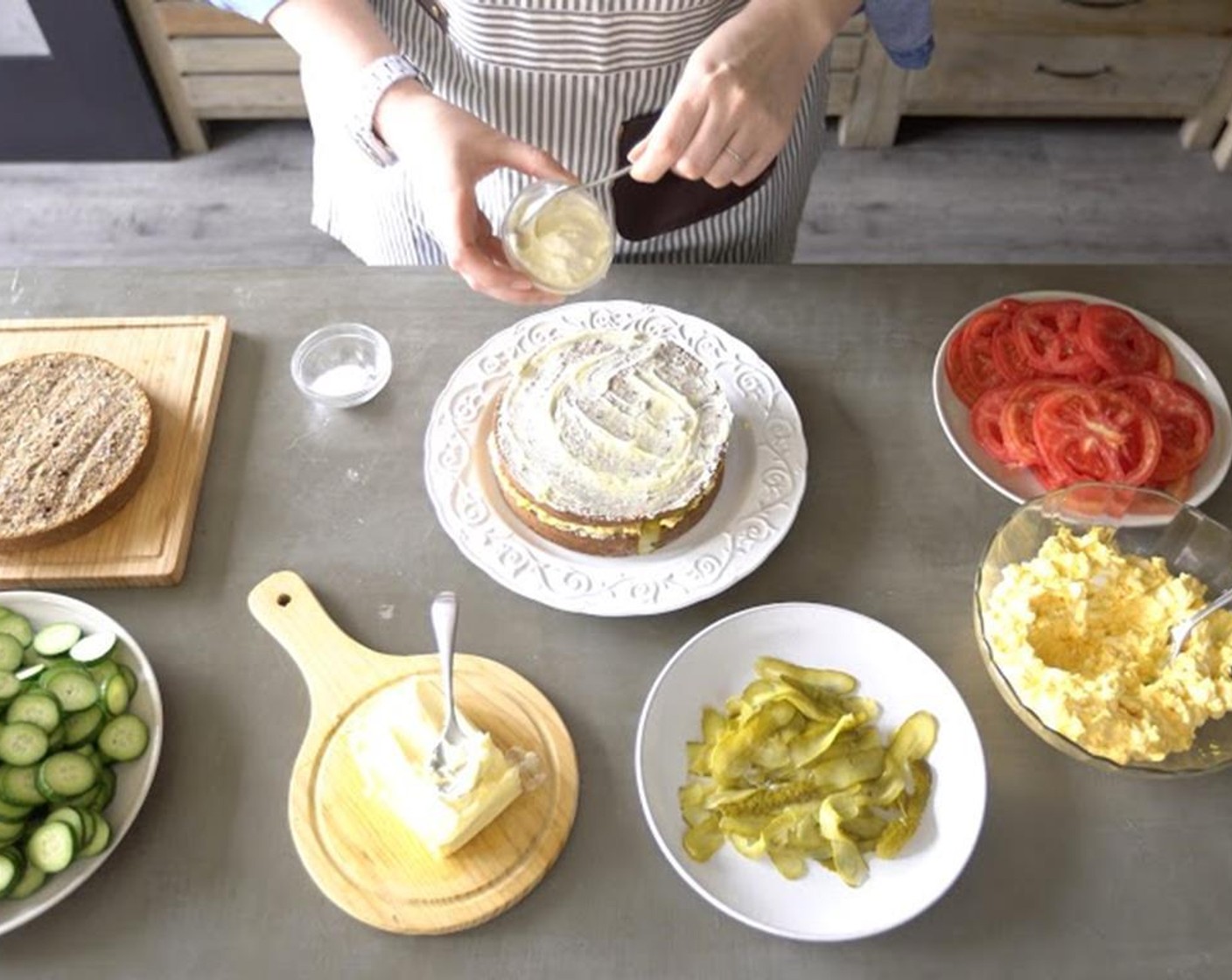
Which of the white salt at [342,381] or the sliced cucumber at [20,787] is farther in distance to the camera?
the white salt at [342,381]

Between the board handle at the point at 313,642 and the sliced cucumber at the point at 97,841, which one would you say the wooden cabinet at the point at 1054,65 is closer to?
the board handle at the point at 313,642

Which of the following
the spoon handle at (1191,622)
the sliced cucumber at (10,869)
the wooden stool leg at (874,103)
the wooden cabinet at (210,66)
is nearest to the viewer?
the sliced cucumber at (10,869)

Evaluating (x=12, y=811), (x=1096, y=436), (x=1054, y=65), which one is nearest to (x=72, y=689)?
(x=12, y=811)

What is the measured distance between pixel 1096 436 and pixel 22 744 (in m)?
1.35

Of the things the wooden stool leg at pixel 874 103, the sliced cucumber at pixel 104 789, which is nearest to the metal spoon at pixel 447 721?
the sliced cucumber at pixel 104 789

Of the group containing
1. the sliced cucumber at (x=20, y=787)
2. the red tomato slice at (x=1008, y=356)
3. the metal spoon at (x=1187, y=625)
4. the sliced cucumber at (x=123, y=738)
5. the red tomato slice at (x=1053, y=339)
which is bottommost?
the sliced cucumber at (x=123, y=738)

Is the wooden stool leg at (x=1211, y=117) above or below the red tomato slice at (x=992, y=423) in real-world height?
below

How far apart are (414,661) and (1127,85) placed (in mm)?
3055

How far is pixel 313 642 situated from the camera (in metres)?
1.37

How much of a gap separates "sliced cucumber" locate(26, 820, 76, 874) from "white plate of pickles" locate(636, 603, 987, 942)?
61 centimetres

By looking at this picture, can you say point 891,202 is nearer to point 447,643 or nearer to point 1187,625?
point 1187,625

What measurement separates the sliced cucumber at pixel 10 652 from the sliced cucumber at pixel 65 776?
0.15 meters

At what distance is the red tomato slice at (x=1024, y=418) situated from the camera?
4.89ft

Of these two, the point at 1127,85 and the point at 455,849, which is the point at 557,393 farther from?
the point at 1127,85
